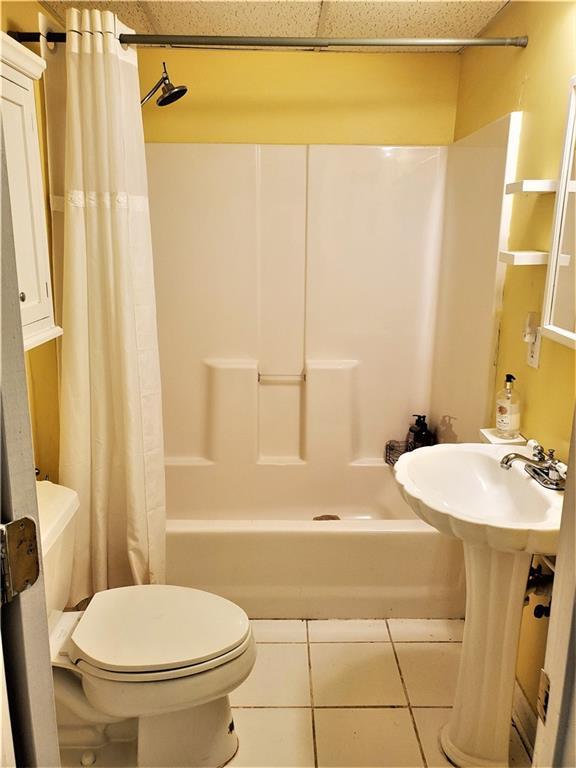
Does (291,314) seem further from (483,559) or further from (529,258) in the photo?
(483,559)

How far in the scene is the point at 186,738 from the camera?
65.1 inches

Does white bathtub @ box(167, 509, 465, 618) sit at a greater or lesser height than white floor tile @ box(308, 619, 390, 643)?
greater

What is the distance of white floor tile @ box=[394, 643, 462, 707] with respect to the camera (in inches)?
76.8

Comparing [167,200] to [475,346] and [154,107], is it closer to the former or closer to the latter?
[154,107]

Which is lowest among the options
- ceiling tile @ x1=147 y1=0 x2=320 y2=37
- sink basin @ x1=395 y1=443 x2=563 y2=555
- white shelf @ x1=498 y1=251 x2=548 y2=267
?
sink basin @ x1=395 y1=443 x2=563 y2=555

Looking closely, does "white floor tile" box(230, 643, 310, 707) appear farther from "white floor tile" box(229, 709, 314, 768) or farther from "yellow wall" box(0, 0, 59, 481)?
"yellow wall" box(0, 0, 59, 481)

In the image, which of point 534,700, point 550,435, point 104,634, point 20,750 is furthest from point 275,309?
point 20,750

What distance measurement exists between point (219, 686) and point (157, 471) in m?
0.74

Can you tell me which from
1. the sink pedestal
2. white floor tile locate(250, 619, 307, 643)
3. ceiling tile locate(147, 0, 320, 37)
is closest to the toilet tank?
white floor tile locate(250, 619, 307, 643)

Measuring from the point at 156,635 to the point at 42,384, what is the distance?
92cm

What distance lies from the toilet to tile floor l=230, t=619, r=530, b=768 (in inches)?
6.8

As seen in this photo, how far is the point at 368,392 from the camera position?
285cm

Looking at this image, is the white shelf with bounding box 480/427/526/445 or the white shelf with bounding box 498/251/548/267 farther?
the white shelf with bounding box 480/427/526/445

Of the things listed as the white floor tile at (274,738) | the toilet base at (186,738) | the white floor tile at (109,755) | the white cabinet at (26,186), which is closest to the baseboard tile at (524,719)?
the white floor tile at (274,738)
